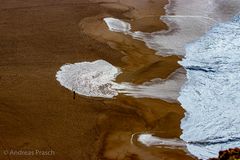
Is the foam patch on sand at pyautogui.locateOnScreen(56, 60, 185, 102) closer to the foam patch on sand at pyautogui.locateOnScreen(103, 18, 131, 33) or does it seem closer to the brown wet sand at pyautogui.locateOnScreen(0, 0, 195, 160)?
the brown wet sand at pyautogui.locateOnScreen(0, 0, 195, 160)

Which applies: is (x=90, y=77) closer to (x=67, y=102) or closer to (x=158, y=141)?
(x=67, y=102)

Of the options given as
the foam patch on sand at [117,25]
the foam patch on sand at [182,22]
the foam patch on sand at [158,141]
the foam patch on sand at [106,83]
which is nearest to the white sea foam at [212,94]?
the foam patch on sand at [158,141]

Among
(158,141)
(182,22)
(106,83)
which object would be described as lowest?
(158,141)

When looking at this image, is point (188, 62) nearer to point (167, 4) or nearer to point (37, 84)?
point (37, 84)

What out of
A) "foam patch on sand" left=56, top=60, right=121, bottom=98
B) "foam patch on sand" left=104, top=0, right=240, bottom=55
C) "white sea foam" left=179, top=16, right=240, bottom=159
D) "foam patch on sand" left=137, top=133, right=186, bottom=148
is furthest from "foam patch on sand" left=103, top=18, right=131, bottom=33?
"foam patch on sand" left=137, top=133, right=186, bottom=148

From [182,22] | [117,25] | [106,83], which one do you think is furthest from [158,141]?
[182,22]
